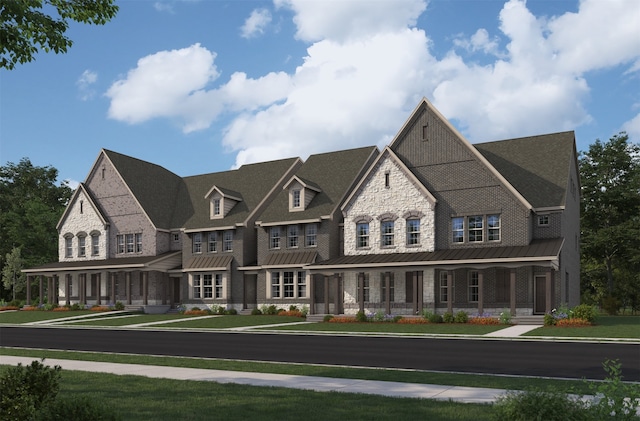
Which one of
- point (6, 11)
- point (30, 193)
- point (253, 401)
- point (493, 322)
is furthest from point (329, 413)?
point (30, 193)

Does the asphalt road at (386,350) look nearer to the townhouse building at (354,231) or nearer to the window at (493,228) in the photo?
the townhouse building at (354,231)

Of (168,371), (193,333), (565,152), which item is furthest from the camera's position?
(565,152)

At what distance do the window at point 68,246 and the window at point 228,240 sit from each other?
18.2m

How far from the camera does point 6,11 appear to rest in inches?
455

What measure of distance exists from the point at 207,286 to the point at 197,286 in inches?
42.1

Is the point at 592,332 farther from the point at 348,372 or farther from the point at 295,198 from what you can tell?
the point at 295,198

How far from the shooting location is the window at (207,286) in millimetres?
50938

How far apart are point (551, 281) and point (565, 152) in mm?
10093

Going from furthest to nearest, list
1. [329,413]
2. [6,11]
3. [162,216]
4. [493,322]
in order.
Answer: [162,216] < [493,322] < [6,11] < [329,413]

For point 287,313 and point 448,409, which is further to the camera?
point 287,313

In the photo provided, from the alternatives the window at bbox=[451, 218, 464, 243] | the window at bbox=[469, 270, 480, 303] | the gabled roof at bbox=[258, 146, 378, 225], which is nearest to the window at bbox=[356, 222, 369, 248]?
the gabled roof at bbox=[258, 146, 378, 225]

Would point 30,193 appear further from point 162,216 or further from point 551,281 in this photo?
point 551,281

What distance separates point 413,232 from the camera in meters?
41.8

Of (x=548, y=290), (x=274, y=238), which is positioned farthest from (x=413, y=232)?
(x=274, y=238)
